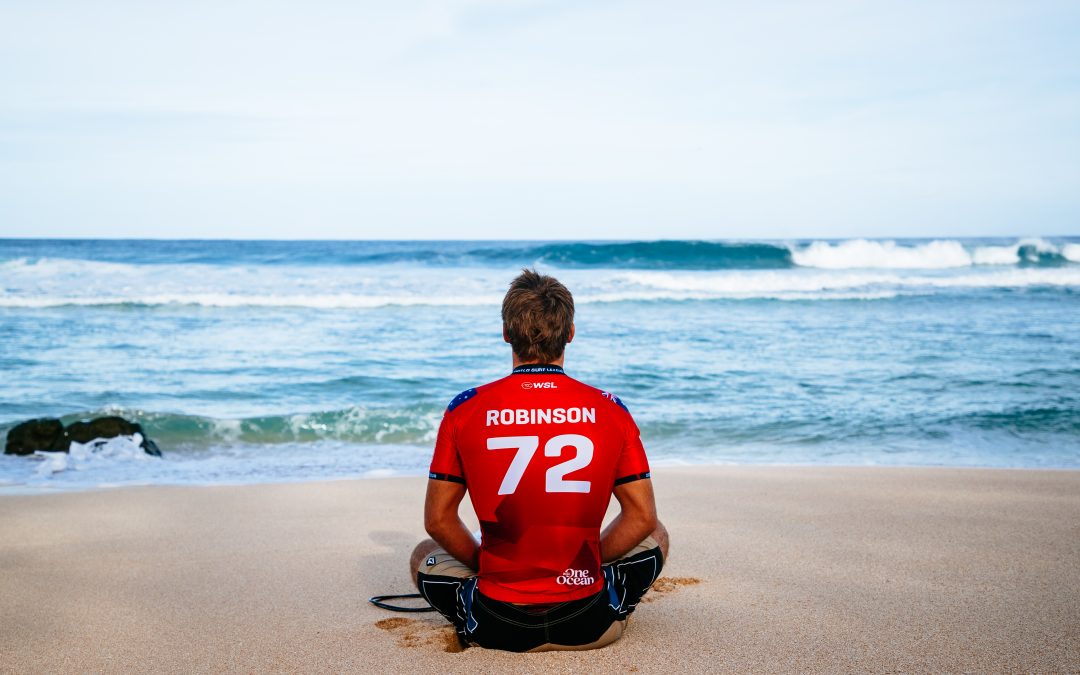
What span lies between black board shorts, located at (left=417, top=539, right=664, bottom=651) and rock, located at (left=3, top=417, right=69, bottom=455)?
21.4 ft

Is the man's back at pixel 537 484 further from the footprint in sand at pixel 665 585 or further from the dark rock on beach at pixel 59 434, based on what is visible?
the dark rock on beach at pixel 59 434

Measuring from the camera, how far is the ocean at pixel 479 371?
8461 mm

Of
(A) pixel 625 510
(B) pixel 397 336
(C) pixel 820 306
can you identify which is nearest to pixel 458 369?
(B) pixel 397 336

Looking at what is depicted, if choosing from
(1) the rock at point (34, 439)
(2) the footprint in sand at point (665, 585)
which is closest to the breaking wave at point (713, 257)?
(1) the rock at point (34, 439)

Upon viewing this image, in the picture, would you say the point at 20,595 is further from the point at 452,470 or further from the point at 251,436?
the point at 251,436

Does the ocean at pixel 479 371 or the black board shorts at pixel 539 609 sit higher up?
the black board shorts at pixel 539 609

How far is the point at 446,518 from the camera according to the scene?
116 inches

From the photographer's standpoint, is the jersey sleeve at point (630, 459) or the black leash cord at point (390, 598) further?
the black leash cord at point (390, 598)

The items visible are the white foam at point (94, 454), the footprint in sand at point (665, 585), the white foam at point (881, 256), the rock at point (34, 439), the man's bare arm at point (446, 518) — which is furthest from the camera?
the white foam at point (881, 256)

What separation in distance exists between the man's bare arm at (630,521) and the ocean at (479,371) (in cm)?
484

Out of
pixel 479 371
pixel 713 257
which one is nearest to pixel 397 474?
pixel 479 371

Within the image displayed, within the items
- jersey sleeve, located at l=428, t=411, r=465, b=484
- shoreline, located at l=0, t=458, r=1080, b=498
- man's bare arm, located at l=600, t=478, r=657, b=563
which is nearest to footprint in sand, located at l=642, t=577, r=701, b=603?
man's bare arm, located at l=600, t=478, r=657, b=563

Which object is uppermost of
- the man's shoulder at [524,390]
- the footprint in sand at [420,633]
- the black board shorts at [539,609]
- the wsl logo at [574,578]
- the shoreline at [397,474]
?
the man's shoulder at [524,390]

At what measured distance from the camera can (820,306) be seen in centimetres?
2347
